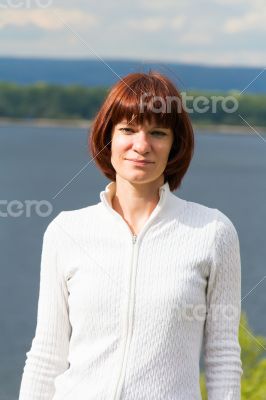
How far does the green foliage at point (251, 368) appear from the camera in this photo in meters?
3.32

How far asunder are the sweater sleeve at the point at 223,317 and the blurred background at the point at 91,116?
7171mm

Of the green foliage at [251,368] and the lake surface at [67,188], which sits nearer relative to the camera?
the green foliage at [251,368]

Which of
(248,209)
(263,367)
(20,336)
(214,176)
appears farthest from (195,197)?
(263,367)

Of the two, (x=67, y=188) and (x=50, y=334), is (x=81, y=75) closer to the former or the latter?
(x=67, y=188)

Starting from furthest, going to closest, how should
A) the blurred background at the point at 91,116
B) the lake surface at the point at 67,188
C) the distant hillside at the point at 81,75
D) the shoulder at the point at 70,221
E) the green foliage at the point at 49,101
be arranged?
the distant hillside at the point at 81,75
the green foliage at the point at 49,101
the lake surface at the point at 67,188
the blurred background at the point at 91,116
the shoulder at the point at 70,221

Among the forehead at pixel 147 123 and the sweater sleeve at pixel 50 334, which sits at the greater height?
the forehead at pixel 147 123

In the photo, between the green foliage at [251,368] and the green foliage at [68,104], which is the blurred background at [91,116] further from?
the green foliage at [251,368]

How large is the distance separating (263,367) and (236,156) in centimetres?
1664

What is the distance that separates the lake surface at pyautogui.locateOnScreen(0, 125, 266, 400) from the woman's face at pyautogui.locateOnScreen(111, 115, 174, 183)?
11531mm

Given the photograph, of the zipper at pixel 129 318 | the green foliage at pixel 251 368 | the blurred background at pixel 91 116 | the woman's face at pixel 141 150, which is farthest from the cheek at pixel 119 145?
the blurred background at pixel 91 116

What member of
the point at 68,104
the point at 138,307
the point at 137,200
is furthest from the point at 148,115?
the point at 68,104

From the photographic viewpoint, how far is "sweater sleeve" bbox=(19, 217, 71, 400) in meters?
1.33

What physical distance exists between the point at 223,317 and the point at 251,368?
7.49 feet
